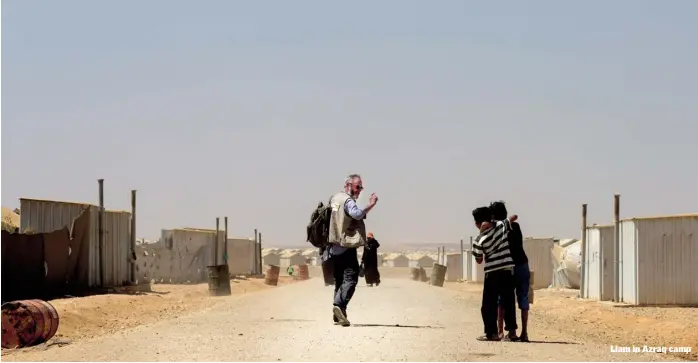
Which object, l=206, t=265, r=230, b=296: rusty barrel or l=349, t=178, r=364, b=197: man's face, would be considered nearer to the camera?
l=349, t=178, r=364, b=197: man's face

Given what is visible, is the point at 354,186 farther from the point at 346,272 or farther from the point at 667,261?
the point at 667,261

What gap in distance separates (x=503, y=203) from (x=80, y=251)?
18.1 m

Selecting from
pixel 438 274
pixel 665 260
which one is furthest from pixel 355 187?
pixel 438 274

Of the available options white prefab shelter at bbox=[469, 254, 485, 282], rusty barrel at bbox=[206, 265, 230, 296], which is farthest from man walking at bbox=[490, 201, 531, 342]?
white prefab shelter at bbox=[469, 254, 485, 282]

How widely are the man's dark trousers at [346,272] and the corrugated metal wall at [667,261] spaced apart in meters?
16.3

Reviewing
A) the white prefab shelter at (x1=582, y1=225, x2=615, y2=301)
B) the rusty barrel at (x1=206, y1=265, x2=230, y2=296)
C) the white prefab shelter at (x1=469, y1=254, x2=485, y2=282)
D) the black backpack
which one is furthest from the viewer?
the white prefab shelter at (x1=469, y1=254, x2=485, y2=282)

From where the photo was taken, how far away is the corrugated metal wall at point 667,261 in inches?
1077

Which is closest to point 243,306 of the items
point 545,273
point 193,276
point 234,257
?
point 193,276

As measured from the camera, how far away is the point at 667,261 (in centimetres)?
2742

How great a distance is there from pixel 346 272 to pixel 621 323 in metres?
11.1

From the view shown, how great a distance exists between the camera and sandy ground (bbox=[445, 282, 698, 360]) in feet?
57.5

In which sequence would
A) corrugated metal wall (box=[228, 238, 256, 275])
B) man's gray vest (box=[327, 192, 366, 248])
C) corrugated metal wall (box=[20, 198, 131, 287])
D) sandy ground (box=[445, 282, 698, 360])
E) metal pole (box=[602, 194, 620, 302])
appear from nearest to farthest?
man's gray vest (box=[327, 192, 366, 248])
sandy ground (box=[445, 282, 698, 360])
corrugated metal wall (box=[20, 198, 131, 287])
metal pole (box=[602, 194, 620, 302])
corrugated metal wall (box=[228, 238, 256, 275])

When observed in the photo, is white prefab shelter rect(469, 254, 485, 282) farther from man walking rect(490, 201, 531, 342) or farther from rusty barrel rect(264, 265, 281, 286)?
man walking rect(490, 201, 531, 342)

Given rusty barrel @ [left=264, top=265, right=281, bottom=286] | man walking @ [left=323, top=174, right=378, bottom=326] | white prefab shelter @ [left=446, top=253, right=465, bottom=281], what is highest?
man walking @ [left=323, top=174, right=378, bottom=326]
